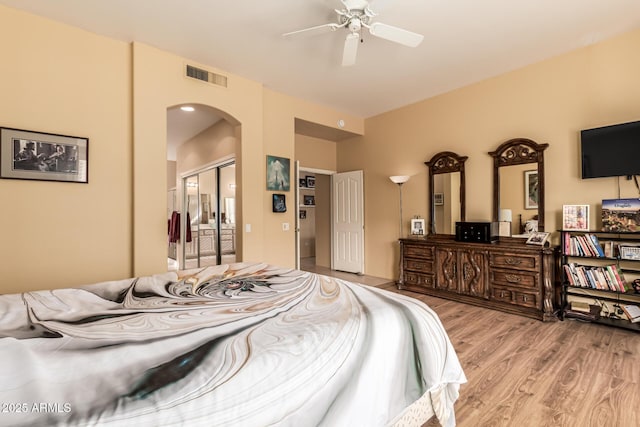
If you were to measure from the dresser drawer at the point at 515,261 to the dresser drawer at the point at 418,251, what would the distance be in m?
0.80

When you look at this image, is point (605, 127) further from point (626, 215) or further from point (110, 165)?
point (110, 165)

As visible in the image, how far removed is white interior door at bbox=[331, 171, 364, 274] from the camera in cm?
553

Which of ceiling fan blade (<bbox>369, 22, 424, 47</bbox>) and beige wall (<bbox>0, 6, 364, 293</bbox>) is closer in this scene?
ceiling fan blade (<bbox>369, 22, 424, 47</bbox>)

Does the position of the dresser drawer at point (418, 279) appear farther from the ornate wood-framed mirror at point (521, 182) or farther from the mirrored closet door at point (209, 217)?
the mirrored closet door at point (209, 217)

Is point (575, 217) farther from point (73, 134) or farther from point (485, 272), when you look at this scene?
point (73, 134)

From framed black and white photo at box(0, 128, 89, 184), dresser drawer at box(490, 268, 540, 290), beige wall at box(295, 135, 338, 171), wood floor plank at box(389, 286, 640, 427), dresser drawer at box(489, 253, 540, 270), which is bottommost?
wood floor plank at box(389, 286, 640, 427)

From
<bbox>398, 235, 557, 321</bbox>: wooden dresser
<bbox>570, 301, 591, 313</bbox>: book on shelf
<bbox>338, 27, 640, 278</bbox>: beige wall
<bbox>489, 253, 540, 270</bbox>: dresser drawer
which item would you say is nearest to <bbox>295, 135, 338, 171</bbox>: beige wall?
<bbox>338, 27, 640, 278</bbox>: beige wall

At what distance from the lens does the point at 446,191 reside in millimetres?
4340

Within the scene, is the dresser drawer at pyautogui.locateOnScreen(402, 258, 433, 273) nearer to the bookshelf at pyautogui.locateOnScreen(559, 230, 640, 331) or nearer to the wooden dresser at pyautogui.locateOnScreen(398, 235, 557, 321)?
the wooden dresser at pyautogui.locateOnScreen(398, 235, 557, 321)

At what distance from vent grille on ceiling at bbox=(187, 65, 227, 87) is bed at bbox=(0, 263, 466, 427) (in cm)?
263

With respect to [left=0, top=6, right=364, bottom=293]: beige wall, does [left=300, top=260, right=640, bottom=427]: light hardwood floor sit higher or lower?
lower

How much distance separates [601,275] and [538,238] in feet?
2.04

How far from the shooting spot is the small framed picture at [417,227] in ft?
14.9

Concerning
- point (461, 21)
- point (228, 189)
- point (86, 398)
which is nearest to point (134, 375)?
point (86, 398)
